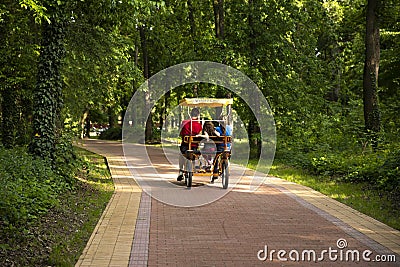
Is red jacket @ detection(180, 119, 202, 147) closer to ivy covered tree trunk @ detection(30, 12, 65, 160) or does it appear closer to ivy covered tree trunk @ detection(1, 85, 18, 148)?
ivy covered tree trunk @ detection(30, 12, 65, 160)

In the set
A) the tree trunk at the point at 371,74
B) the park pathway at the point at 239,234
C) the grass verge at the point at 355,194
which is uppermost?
the tree trunk at the point at 371,74

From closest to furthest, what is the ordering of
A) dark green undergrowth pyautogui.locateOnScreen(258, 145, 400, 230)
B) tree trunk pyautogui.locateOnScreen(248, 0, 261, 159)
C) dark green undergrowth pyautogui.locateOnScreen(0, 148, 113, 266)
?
1. dark green undergrowth pyautogui.locateOnScreen(0, 148, 113, 266)
2. dark green undergrowth pyautogui.locateOnScreen(258, 145, 400, 230)
3. tree trunk pyautogui.locateOnScreen(248, 0, 261, 159)

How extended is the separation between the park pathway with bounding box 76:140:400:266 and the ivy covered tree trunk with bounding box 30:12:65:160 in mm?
2505

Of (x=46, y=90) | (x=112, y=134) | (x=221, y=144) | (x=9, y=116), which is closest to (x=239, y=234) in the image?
(x=221, y=144)

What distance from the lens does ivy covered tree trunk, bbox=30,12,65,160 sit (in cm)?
1340

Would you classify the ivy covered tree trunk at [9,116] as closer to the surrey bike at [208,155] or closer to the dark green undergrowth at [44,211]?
the dark green undergrowth at [44,211]

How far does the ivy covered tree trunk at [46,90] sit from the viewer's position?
1340cm

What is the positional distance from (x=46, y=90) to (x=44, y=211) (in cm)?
490

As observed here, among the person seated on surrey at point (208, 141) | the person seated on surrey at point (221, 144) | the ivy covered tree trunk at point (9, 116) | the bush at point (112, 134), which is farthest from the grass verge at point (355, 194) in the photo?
the bush at point (112, 134)

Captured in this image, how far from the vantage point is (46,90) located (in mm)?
13445

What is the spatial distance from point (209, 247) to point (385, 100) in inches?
910

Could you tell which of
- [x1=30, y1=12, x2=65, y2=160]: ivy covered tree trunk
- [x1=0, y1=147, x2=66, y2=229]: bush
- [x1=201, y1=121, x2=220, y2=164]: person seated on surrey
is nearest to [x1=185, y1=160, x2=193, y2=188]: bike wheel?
[x1=201, y1=121, x2=220, y2=164]: person seated on surrey

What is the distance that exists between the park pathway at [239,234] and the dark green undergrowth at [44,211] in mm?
312

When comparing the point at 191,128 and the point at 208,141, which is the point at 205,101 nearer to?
the point at 191,128
